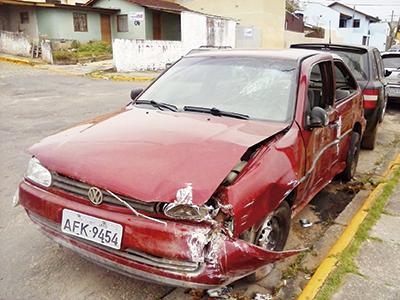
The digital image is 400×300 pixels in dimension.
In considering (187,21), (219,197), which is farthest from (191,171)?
(187,21)

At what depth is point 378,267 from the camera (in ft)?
10.4

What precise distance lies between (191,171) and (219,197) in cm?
23

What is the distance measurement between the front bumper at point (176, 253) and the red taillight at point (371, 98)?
15.6 feet

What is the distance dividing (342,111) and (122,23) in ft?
86.6

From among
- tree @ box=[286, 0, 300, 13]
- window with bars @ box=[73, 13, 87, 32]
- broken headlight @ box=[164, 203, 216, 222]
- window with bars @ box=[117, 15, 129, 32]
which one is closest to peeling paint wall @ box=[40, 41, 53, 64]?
window with bars @ box=[73, 13, 87, 32]

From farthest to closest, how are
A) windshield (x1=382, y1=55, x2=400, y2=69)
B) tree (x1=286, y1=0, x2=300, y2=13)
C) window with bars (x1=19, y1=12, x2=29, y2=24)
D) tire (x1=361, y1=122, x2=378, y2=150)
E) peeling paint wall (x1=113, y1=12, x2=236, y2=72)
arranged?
tree (x1=286, y1=0, x2=300, y2=13), window with bars (x1=19, y1=12, x2=29, y2=24), peeling paint wall (x1=113, y1=12, x2=236, y2=72), windshield (x1=382, y1=55, x2=400, y2=69), tire (x1=361, y1=122, x2=378, y2=150)

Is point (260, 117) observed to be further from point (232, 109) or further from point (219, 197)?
point (219, 197)

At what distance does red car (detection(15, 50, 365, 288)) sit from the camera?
2330 millimetres

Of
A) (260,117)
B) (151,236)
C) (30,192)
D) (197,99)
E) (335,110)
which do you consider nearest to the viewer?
(151,236)

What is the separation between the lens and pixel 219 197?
94.1 inches

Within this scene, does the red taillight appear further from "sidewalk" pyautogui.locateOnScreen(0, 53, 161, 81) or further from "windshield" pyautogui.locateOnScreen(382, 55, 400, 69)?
"sidewalk" pyautogui.locateOnScreen(0, 53, 161, 81)

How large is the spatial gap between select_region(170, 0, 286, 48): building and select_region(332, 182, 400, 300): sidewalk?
26730 millimetres

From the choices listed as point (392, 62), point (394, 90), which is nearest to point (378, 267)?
point (394, 90)

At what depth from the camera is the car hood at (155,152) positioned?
237 cm
